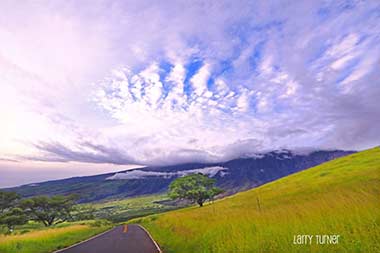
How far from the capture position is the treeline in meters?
71.0

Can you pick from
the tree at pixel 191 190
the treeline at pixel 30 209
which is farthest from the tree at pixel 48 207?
the tree at pixel 191 190

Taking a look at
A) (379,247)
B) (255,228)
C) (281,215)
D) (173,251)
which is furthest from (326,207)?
(173,251)

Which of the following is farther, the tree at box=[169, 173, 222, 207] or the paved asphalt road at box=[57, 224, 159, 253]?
the tree at box=[169, 173, 222, 207]

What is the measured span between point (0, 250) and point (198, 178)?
68240mm

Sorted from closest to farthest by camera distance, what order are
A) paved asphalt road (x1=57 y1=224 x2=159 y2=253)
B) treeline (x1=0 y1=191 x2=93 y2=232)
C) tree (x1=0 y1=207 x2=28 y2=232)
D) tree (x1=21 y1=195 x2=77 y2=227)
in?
paved asphalt road (x1=57 y1=224 x2=159 y2=253), tree (x1=0 y1=207 x2=28 y2=232), treeline (x1=0 y1=191 x2=93 y2=232), tree (x1=21 y1=195 x2=77 y2=227)

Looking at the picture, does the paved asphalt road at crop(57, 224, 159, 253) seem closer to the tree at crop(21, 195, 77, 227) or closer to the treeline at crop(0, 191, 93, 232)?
the treeline at crop(0, 191, 93, 232)

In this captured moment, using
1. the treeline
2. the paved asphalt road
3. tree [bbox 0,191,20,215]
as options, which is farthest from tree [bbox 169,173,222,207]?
the paved asphalt road

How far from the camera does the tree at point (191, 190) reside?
78.6 m

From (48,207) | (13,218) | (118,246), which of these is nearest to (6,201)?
(48,207)

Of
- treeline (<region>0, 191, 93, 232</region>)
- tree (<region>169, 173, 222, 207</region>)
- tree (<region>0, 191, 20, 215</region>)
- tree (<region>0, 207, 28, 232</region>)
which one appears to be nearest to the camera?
tree (<region>0, 207, 28, 232</region>)

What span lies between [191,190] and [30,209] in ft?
135

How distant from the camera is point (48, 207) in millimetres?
84312

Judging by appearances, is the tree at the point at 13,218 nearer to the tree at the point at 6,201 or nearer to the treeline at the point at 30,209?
the treeline at the point at 30,209

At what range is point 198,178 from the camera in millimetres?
84562
